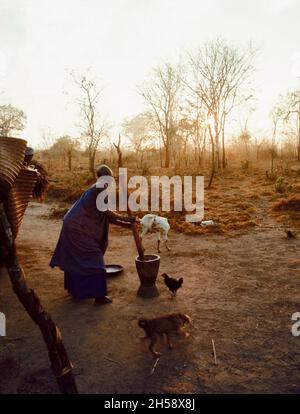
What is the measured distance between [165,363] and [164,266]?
3.26 m

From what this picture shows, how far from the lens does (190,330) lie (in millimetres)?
4098

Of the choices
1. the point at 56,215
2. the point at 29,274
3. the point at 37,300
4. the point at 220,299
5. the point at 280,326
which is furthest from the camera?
the point at 56,215

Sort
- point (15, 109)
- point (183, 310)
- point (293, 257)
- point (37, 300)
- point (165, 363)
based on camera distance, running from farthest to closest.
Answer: point (15, 109)
point (293, 257)
point (183, 310)
point (165, 363)
point (37, 300)

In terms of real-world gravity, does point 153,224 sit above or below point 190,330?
above

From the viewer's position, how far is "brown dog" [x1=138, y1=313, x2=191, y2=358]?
3.63 meters

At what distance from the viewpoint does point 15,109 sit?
1665 inches

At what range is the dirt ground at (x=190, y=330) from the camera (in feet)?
10.3

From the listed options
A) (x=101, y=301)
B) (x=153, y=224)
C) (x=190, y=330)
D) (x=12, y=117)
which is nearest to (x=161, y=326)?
(x=190, y=330)

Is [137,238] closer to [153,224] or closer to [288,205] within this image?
[153,224]

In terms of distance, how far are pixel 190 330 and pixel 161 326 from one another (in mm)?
552

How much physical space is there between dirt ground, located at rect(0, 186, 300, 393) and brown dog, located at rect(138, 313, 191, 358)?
0.48 ft

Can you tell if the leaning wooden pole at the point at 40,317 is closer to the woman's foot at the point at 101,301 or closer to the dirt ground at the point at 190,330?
the dirt ground at the point at 190,330

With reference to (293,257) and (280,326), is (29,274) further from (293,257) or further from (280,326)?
(293,257)

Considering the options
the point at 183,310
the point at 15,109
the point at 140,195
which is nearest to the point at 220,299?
the point at 183,310
